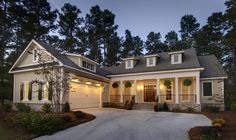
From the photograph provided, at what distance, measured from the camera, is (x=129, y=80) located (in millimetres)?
22328

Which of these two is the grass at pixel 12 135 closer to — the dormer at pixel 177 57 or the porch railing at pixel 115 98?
the porch railing at pixel 115 98

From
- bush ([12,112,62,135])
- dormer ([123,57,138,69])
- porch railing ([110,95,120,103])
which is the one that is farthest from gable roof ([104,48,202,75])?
bush ([12,112,62,135])

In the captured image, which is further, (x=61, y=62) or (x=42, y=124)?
(x=61, y=62)

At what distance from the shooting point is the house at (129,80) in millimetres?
17203

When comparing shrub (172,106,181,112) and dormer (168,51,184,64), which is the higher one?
dormer (168,51,184,64)

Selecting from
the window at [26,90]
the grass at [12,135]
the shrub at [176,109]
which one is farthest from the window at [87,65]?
the grass at [12,135]

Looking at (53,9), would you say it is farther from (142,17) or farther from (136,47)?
(136,47)

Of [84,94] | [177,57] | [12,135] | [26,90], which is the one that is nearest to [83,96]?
[84,94]

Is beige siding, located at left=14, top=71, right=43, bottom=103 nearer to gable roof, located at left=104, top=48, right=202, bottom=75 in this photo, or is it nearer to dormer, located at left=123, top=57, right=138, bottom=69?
gable roof, located at left=104, top=48, right=202, bottom=75

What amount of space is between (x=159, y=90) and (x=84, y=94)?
23.3 ft

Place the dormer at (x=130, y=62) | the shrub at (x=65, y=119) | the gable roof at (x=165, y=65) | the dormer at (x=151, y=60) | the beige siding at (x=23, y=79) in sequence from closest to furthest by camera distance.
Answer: the shrub at (x=65, y=119), the beige siding at (x=23, y=79), the gable roof at (x=165, y=65), the dormer at (x=151, y=60), the dormer at (x=130, y=62)

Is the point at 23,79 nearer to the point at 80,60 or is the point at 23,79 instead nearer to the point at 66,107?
the point at 80,60

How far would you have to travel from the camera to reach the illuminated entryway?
1715cm

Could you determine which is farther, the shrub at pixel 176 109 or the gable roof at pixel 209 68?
the gable roof at pixel 209 68
